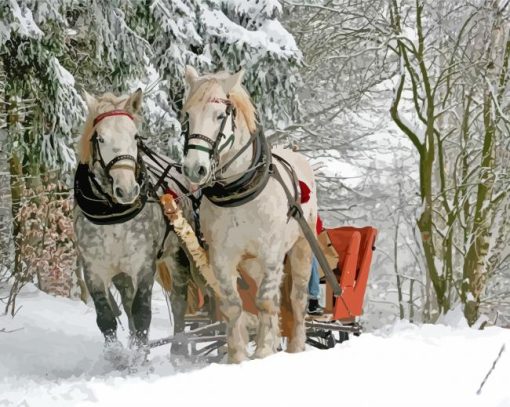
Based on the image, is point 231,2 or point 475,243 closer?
point 475,243

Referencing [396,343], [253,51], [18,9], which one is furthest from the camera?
[253,51]

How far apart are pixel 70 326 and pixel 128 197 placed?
460cm

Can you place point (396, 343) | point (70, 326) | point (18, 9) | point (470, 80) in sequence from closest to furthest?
point (396, 343), point (18, 9), point (70, 326), point (470, 80)

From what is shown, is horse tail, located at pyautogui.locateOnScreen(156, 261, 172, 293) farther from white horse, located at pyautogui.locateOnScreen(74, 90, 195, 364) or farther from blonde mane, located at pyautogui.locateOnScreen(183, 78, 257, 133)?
blonde mane, located at pyautogui.locateOnScreen(183, 78, 257, 133)

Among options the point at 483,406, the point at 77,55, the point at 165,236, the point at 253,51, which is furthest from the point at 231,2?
the point at 483,406

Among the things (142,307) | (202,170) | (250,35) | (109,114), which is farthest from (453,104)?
(202,170)

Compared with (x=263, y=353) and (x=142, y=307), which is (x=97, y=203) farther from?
(x=263, y=353)

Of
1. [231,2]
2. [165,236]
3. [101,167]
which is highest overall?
[231,2]

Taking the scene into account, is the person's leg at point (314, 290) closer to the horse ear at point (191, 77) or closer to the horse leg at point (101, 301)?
the horse leg at point (101, 301)

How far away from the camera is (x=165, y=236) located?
627 centimetres

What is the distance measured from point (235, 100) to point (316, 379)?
76.8 inches

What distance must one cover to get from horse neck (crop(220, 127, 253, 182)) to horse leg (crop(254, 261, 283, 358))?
66 cm

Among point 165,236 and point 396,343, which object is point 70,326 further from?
point 396,343

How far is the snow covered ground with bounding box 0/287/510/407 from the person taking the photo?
13.5ft
